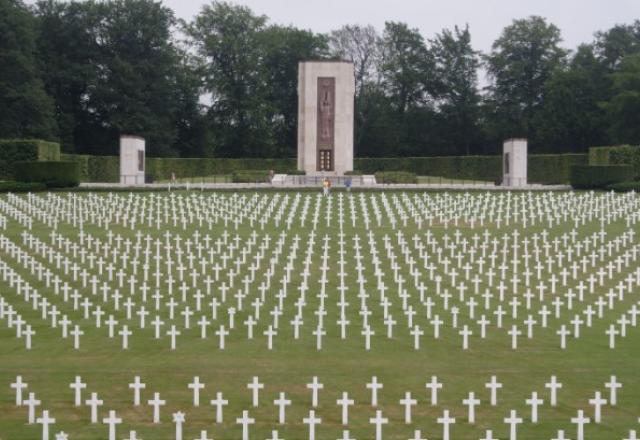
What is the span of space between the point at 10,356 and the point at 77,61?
6394cm

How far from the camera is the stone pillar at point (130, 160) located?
202 feet

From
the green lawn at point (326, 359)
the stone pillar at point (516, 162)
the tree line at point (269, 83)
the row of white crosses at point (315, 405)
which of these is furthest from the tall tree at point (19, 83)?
the row of white crosses at point (315, 405)

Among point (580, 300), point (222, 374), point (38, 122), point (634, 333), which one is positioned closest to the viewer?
point (222, 374)

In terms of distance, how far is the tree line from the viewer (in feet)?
238

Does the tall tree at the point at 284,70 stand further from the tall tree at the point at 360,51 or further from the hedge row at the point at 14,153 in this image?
the hedge row at the point at 14,153

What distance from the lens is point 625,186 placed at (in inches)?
1940

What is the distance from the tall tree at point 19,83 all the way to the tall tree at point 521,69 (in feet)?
122

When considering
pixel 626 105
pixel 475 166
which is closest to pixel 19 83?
pixel 475 166

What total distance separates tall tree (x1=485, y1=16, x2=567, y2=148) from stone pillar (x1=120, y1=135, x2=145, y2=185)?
32459mm

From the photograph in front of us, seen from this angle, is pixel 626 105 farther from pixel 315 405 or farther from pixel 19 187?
pixel 315 405

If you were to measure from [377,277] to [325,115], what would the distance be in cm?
4291

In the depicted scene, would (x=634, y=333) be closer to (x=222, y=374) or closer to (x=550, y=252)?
(x=222, y=374)

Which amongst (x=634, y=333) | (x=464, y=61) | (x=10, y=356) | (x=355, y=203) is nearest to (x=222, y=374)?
(x=10, y=356)

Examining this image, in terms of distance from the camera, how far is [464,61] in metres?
85.5
